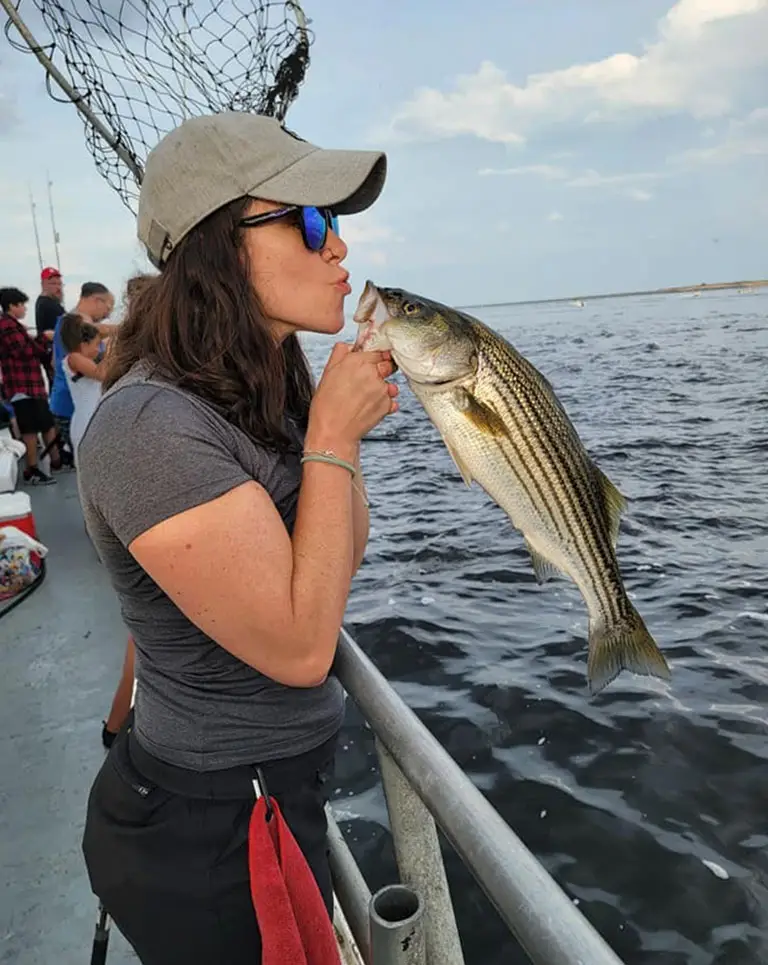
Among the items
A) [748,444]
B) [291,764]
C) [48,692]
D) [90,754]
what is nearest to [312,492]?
[291,764]

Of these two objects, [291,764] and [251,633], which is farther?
[291,764]

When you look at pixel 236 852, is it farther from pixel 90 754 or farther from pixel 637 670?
pixel 90 754

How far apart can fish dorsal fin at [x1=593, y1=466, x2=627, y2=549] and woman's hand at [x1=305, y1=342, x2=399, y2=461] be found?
103 centimetres

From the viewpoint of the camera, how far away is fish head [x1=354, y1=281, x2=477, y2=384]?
2.16 m

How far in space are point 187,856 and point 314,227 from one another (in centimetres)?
140

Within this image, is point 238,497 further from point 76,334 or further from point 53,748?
point 76,334

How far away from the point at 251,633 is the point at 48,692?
3744 mm

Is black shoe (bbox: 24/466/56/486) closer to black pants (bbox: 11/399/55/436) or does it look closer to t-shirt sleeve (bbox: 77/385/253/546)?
black pants (bbox: 11/399/55/436)

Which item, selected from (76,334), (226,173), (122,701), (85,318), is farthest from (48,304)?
(226,173)

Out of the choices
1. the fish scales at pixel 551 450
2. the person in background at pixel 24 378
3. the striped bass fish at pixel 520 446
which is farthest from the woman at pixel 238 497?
the person in background at pixel 24 378

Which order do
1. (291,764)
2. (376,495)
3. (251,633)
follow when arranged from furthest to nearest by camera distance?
1. (376,495)
2. (291,764)
3. (251,633)

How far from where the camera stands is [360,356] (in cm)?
186

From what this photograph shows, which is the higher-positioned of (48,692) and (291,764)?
(291,764)

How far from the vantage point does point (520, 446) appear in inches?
92.9
